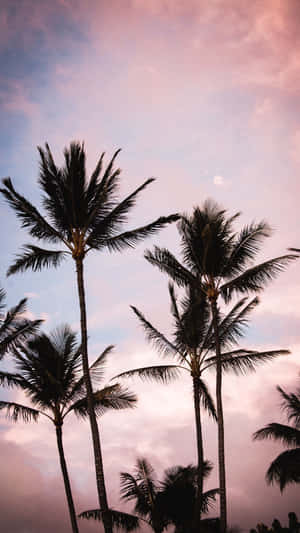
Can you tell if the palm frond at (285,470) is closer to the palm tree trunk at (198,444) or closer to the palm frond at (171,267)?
the palm tree trunk at (198,444)

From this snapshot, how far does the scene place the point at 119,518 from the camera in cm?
1722

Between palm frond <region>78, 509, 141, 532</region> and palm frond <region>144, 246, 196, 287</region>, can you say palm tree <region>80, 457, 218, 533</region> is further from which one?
palm frond <region>144, 246, 196, 287</region>

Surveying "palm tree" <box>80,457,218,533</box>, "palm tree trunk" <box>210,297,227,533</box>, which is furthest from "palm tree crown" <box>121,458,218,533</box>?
"palm tree trunk" <box>210,297,227,533</box>

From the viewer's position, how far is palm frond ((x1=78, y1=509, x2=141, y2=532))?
55.9 ft

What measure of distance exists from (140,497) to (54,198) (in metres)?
14.3

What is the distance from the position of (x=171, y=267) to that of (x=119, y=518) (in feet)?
32.5

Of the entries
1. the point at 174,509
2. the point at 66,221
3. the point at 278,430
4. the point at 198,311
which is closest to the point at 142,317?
the point at 198,311

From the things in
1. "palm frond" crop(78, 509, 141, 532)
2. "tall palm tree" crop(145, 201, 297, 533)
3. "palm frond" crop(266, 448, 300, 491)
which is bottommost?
"palm frond" crop(78, 509, 141, 532)

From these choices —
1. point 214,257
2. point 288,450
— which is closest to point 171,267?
point 214,257

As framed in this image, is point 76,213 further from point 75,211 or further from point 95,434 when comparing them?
point 95,434

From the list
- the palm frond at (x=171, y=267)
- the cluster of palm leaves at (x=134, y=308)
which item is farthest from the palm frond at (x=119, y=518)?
the palm frond at (x=171, y=267)

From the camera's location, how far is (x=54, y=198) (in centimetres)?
1331

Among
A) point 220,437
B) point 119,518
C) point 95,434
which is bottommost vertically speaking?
point 119,518

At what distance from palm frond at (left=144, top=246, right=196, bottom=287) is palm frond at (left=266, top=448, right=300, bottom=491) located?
29.2 ft
